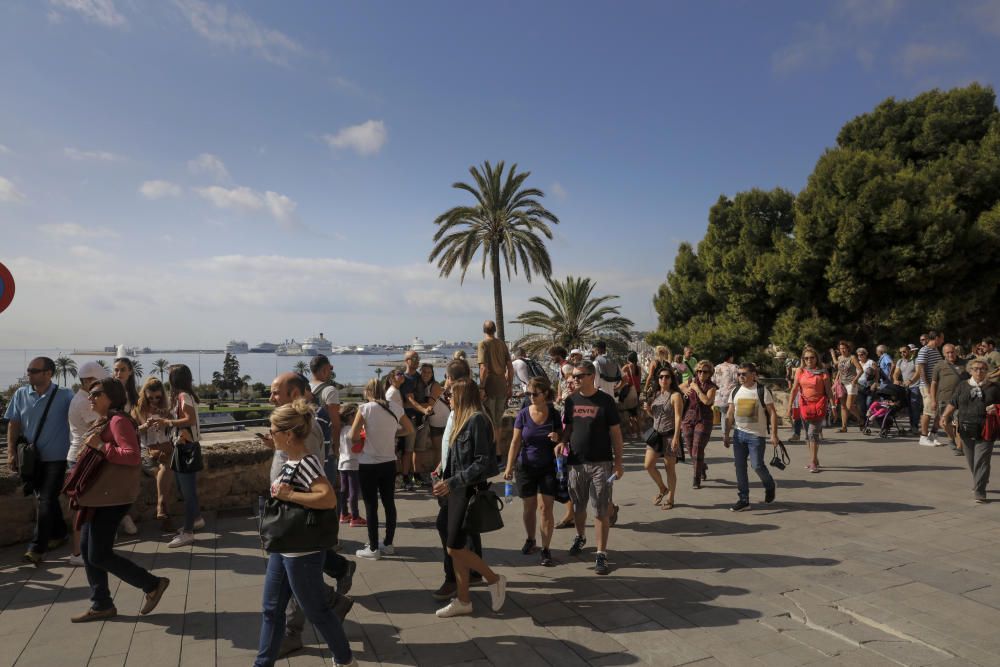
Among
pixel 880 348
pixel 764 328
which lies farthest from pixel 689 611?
pixel 764 328

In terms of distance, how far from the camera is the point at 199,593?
4.86 metres

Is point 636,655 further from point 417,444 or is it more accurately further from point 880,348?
point 880,348

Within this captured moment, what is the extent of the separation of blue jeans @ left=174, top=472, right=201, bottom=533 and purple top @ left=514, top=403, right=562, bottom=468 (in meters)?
3.36

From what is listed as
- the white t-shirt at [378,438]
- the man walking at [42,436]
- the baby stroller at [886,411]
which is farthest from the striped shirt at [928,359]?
the man walking at [42,436]

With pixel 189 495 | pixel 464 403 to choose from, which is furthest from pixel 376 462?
pixel 189 495

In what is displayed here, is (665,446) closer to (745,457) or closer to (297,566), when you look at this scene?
(745,457)

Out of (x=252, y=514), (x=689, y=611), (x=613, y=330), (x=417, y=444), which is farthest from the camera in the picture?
(x=613, y=330)

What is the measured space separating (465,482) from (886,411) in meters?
11.1

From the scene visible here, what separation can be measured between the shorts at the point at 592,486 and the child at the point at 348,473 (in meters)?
2.05

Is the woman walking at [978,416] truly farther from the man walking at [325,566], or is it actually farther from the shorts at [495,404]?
the man walking at [325,566]

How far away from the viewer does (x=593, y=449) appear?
5363 mm

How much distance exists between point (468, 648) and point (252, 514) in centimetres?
435

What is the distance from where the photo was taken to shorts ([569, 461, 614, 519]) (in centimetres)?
526

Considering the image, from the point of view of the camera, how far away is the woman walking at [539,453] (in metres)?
5.46
